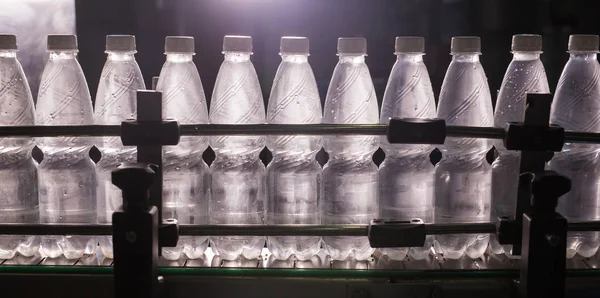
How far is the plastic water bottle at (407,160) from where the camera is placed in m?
1.05

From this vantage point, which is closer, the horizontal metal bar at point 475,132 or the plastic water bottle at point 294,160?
the horizontal metal bar at point 475,132

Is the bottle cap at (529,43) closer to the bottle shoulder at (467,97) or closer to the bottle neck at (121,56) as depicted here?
the bottle shoulder at (467,97)

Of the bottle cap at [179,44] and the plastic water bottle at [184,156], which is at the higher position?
the bottle cap at [179,44]

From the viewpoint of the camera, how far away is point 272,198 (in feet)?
3.47

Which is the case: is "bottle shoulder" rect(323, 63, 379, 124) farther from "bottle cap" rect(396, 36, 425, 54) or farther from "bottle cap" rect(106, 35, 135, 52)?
"bottle cap" rect(106, 35, 135, 52)

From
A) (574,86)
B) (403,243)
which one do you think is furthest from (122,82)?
(574,86)

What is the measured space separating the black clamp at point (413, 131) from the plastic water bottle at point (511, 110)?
0.83ft

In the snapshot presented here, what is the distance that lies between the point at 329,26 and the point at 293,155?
0.70 m

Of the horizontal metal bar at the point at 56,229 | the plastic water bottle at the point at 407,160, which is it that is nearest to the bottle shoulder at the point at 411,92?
the plastic water bottle at the point at 407,160

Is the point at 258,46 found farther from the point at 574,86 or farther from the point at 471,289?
the point at 471,289

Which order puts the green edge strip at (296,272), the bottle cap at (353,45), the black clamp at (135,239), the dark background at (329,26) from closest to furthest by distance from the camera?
the black clamp at (135,239) < the green edge strip at (296,272) < the bottle cap at (353,45) < the dark background at (329,26)

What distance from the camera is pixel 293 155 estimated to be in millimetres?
1107

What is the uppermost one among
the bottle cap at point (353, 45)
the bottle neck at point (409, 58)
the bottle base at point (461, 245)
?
the bottle cap at point (353, 45)

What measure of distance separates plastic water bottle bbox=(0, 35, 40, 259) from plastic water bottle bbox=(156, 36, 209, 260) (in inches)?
9.9
